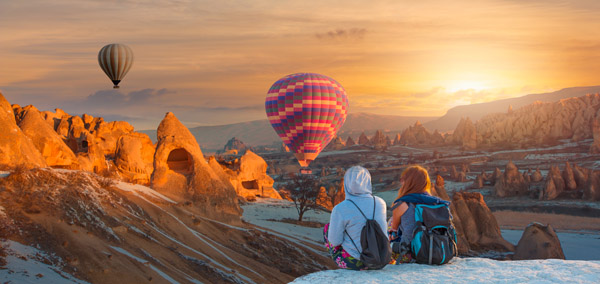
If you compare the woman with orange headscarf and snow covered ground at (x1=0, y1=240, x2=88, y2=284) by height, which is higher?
the woman with orange headscarf

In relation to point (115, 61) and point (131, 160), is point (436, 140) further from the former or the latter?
point (131, 160)

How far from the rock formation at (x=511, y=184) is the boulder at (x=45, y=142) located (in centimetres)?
6010

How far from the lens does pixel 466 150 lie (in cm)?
13612

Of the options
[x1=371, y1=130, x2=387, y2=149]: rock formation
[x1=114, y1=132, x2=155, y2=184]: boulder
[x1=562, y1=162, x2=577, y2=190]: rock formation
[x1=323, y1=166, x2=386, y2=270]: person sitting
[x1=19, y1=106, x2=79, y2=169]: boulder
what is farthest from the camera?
[x1=371, y1=130, x2=387, y2=149]: rock formation

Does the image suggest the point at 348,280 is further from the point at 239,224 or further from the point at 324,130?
the point at 324,130

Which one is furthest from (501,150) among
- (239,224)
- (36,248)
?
(36,248)

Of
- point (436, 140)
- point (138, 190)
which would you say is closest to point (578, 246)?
point (138, 190)

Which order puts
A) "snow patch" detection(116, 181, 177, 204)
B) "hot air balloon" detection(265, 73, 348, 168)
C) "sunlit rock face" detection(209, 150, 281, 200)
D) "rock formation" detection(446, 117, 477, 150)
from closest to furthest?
1. "snow patch" detection(116, 181, 177, 204)
2. "hot air balloon" detection(265, 73, 348, 168)
3. "sunlit rock face" detection(209, 150, 281, 200)
4. "rock formation" detection(446, 117, 477, 150)

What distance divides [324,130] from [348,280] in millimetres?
34487

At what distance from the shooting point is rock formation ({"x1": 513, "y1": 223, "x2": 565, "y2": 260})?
21.9 meters

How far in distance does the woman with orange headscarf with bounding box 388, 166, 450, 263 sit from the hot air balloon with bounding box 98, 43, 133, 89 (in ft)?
113

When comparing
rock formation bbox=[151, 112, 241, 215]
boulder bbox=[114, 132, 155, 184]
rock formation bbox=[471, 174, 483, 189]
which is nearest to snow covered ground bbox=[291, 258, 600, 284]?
rock formation bbox=[151, 112, 241, 215]

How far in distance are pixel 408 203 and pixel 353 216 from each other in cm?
61

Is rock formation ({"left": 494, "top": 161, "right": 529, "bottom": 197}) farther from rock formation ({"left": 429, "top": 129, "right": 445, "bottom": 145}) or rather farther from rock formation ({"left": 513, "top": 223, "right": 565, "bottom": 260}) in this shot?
rock formation ({"left": 429, "top": 129, "right": 445, "bottom": 145})
